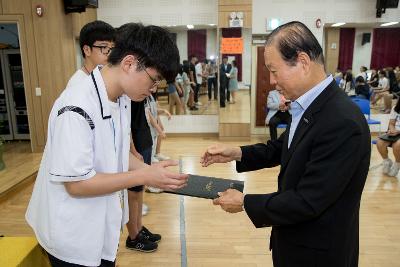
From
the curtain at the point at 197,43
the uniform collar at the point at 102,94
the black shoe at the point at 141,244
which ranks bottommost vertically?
the black shoe at the point at 141,244

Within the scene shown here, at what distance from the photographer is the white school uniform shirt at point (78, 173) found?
1124mm

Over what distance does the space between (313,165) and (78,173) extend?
2.65 feet

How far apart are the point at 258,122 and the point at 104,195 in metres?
6.06

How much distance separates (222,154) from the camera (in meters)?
1.84

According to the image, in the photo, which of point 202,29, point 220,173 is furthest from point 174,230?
point 202,29

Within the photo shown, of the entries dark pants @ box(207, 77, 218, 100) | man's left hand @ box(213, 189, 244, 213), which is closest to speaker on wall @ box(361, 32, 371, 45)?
dark pants @ box(207, 77, 218, 100)

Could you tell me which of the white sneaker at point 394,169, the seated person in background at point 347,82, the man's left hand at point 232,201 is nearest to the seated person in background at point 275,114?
the white sneaker at point 394,169

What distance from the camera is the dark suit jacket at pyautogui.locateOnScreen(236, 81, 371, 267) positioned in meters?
1.18

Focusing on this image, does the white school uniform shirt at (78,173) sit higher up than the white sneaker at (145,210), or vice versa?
the white school uniform shirt at (78,173)

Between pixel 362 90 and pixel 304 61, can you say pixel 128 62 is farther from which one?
pixel 362 90

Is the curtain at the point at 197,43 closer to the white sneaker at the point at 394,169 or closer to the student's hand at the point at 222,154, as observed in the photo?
the white sneaker at the point at 394,169

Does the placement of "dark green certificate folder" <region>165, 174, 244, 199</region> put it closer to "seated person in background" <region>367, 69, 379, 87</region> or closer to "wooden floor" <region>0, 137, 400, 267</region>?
"wooden floor" <region>0, 137, 400, 267</region>

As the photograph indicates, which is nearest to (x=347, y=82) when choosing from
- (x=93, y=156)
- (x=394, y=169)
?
(x=394, y=169)

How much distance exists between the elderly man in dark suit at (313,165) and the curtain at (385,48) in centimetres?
694
